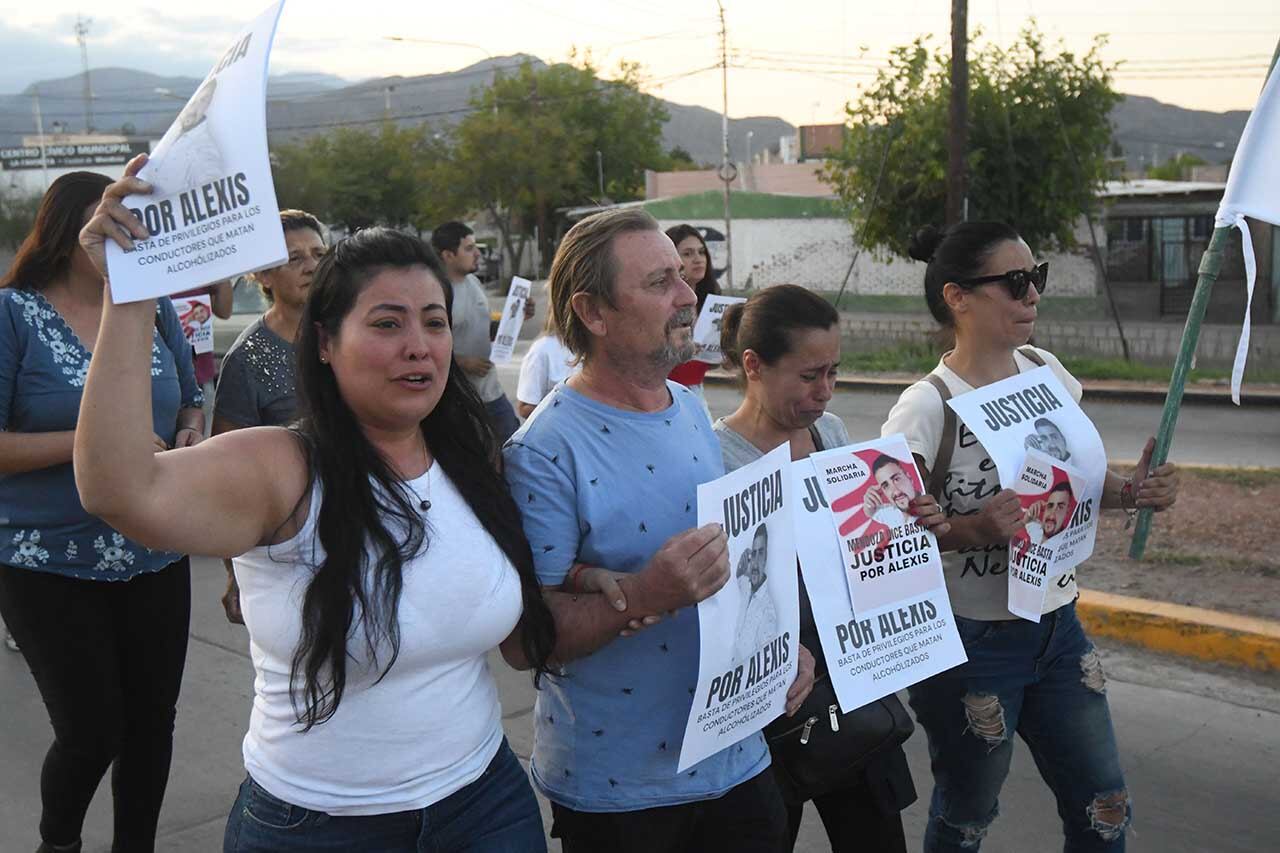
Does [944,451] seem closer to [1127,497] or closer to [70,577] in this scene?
[1127,497]

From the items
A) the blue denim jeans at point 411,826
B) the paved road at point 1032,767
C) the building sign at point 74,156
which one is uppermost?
the building sign at point 74,156

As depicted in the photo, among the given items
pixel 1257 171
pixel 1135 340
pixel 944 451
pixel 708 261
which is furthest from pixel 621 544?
pixel 1135 340

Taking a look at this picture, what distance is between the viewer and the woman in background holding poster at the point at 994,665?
321 centimetres

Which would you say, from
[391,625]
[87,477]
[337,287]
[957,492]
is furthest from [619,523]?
[957,492]

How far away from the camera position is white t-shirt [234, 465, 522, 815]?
2.22 metres

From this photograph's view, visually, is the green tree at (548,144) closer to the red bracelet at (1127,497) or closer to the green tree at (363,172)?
the green tree at (363,172)

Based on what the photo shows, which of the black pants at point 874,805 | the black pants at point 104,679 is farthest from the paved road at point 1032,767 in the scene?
the black pants at point 874,805

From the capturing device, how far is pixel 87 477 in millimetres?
1944

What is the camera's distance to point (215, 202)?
197 cm

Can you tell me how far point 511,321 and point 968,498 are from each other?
6103 millimetres

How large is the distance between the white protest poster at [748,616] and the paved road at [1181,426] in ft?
28.4

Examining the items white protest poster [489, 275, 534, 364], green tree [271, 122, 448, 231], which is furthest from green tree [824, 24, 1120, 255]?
green tree [271, 122, 448, 231]

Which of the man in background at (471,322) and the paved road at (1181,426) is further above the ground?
the man in background at (471,322)

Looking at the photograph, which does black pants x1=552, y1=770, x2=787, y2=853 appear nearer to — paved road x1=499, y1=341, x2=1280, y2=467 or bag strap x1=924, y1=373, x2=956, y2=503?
bag strap x1=924, y1=373, x2=956, y2=503
